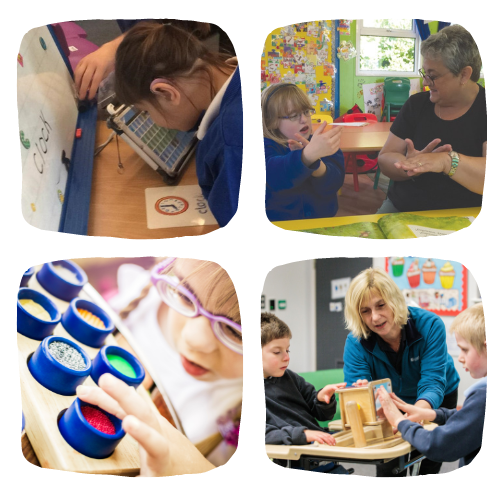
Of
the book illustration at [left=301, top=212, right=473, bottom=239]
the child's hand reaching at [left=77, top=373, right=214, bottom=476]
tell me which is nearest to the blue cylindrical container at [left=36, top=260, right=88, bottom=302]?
the child's hand reaching at [left=77, top=373, right=214, bottom=476]

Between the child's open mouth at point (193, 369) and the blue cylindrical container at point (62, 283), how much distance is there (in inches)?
12.7

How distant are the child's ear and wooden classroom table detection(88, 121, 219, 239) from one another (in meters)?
0.15

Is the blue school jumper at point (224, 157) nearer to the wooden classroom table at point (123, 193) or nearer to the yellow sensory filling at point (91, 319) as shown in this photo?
the wooden classroom table at point (123, 193)

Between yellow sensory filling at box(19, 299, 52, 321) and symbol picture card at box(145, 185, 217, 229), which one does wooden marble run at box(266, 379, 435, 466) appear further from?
yellow sensory filling at box(19, 299, 52, 321)

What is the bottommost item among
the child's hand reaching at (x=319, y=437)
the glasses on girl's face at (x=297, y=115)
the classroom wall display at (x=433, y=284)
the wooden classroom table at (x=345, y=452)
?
the wooden classroom table at (x=345, y=452)

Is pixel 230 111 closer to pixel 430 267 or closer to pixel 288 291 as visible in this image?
pixel 288 291

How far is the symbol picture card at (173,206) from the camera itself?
1520mm

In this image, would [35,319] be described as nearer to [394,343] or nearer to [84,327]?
[84,327]

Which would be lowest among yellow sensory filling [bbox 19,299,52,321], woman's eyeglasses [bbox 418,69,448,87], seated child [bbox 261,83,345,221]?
yellow sensory filling [bbox 19,299,52,321]

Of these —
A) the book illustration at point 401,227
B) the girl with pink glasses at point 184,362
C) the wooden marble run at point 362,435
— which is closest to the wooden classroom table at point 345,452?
the wooden marble run at point 362,435

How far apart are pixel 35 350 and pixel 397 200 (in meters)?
0.99

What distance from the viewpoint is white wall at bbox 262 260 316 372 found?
1.51 m

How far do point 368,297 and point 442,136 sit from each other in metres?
0.45

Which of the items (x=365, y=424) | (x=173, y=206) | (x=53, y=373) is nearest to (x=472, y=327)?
(x=365, y=424)
